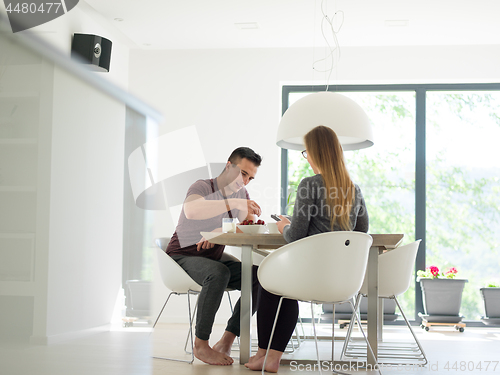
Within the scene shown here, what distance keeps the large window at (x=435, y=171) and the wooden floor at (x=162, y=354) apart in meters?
0.82

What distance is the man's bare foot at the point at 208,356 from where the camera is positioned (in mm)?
2479

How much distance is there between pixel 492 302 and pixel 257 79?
117 inches

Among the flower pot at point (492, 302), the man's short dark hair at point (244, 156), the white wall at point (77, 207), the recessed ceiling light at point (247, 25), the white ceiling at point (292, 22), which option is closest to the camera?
the white wall at point (77, 207)

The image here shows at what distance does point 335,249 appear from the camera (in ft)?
6.68

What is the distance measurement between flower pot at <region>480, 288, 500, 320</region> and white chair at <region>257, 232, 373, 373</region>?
2.82 m

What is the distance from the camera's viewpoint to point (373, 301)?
7.82ft

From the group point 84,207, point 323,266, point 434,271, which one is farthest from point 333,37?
point 84,207

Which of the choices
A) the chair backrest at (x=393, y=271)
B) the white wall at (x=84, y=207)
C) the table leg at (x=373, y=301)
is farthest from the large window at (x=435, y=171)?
the white wall at (x=84, y=207)

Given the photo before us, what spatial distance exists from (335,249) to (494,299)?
304cm

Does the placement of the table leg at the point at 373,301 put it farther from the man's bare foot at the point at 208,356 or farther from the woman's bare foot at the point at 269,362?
the man's bare foot at the point at 208,356

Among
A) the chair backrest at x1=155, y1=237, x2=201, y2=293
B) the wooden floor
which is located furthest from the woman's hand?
the wooden floor

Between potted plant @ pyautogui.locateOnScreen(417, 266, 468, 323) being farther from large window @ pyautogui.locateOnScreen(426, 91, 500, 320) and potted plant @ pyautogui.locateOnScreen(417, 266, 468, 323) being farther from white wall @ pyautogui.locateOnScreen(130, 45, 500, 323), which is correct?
white wall @ pyautogui.locateOnScreen(130, 45, 500, 323)

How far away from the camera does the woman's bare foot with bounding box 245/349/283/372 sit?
2.29 meters

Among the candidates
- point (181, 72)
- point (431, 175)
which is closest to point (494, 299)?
point (431, 175)
